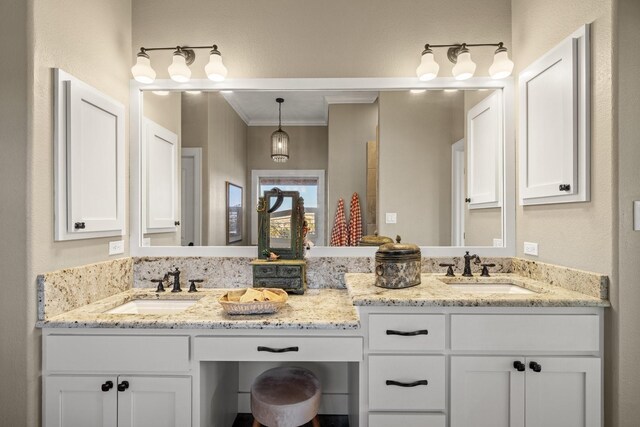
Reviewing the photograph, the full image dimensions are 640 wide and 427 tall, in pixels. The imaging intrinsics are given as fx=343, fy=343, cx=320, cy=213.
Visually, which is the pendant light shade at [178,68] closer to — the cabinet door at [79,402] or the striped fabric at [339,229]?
the striped fabric at [339,229]

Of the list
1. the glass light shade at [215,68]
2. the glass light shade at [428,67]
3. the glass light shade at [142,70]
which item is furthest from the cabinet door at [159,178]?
the glass light shade at [428,67]

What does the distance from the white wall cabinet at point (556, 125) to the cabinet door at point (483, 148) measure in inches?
6.0

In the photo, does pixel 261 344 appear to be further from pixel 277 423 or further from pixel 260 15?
pixel 260 15

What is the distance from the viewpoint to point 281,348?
1490 mm

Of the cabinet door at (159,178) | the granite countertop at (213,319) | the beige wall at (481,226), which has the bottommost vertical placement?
the granite countertop at (213,319)

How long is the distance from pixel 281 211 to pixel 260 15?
4.00ft

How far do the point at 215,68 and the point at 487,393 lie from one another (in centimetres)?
214

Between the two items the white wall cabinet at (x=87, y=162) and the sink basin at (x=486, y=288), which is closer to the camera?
the white wall cabinet at (x=87, y=162)

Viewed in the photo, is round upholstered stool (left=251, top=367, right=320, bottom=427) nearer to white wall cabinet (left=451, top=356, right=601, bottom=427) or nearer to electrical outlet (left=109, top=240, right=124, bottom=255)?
white wall cabinet (left=451, top=356, right=601, bottom=427)

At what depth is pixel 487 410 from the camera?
1469 millimetres

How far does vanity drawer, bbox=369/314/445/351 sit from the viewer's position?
148cm

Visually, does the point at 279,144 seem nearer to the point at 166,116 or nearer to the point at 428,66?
the point at 166,116

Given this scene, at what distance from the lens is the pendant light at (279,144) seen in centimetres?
214

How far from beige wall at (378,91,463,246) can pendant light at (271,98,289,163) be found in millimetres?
593
